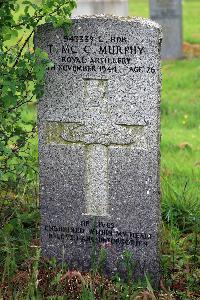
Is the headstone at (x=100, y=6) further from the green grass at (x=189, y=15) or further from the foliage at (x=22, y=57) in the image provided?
the foliage at (x=22, y=57)

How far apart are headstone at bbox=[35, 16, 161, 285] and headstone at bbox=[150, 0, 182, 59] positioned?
28.8 feet

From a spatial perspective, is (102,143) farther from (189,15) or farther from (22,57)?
(189,15)

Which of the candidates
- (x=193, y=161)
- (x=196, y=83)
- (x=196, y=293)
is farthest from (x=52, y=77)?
(x=196, y=83)

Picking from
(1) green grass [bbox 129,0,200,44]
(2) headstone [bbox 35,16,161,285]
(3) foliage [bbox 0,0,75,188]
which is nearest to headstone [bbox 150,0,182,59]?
(1) green grass [bbox 129,0,200,44]

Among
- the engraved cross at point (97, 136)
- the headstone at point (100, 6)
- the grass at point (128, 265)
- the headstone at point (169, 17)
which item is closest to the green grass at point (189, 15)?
the headstone at point (169, 17)

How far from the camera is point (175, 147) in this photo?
26.4 ft

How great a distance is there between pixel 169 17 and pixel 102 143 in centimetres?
902

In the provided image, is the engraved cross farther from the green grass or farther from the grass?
the green grass

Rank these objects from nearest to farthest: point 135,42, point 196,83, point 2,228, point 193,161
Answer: point 135,42
point 2,228
point 193,161
point 196,83

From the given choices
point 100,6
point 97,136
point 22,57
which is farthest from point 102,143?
point 100,6

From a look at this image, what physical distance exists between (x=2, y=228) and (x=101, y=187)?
81 centimetres

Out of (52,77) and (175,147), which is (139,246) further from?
(175,147)

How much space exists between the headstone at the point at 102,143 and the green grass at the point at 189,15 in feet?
36.2

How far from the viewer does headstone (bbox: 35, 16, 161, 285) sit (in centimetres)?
468
